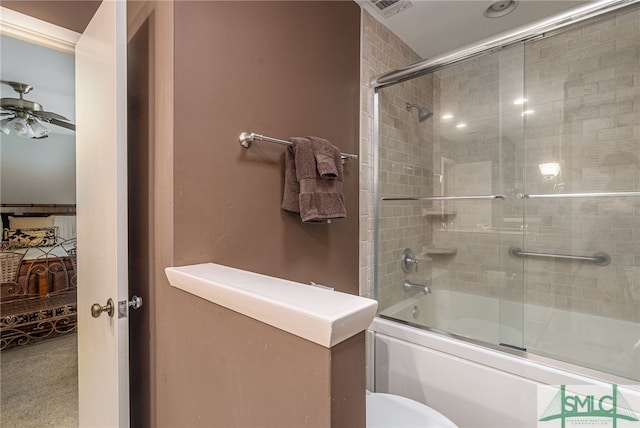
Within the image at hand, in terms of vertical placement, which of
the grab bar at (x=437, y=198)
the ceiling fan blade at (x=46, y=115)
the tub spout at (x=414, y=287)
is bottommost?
the tub spout at (x=414, y=287)

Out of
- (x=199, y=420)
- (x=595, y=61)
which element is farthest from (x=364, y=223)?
(x=595, y=61)

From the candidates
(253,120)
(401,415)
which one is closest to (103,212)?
(253,120)

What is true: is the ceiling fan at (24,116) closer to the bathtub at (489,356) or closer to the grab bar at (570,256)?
the bathtub at (489,356)

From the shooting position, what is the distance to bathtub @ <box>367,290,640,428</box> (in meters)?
1.21

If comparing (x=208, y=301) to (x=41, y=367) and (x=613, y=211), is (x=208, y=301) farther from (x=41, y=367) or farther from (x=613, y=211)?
(x=41, y=367)

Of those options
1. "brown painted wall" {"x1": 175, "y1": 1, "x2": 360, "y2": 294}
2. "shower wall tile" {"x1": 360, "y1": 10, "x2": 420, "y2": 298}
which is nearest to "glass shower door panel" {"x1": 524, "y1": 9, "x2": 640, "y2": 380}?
"shower wall tile" {"x1": 360, "y1": 10, "x2": 420, "y2": 298}

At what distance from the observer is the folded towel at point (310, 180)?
4.10 feet

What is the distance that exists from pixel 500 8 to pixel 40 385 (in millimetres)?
4061

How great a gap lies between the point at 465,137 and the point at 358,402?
2206 mm

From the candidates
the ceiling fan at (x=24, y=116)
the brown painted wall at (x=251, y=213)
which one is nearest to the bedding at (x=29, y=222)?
the ceiling fan at (x=24, y=116)

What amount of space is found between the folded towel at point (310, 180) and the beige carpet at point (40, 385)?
1.97 m

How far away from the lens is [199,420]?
84cm

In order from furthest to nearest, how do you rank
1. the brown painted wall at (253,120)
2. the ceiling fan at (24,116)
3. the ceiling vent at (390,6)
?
the ceiling fan at (24,116) < the ceiling vent at (390,6) < the brown painted wall at (253,120)

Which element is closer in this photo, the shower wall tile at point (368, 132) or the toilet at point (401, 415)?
the toilet at point (401, 415)
